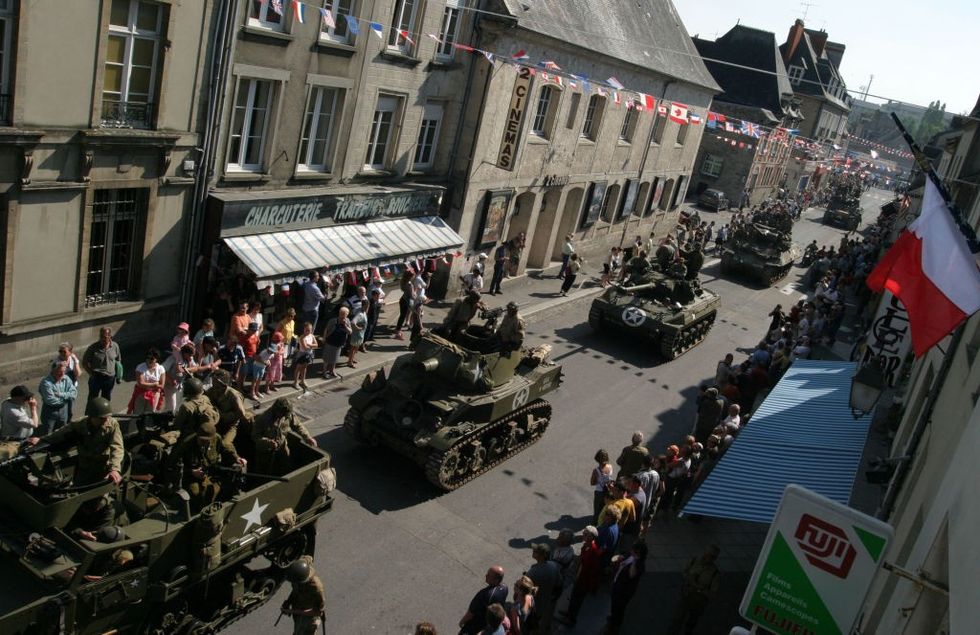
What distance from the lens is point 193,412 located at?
9.27 metres

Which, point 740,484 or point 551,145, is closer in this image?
point 740,484

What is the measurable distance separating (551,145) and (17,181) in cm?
1546

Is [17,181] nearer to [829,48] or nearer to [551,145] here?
[551,145]

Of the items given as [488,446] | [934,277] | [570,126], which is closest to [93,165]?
[488,446]

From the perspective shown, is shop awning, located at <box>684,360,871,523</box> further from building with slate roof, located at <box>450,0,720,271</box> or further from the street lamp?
building with slate roof, located at <box>450,0,720,271</box>

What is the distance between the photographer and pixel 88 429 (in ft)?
27.2

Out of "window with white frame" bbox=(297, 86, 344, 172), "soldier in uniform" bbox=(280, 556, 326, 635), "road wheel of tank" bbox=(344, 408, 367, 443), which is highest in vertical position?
"window with white frame" bbox=(297, 86, 344, 172)

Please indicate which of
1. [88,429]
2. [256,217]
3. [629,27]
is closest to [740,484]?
[88,429]

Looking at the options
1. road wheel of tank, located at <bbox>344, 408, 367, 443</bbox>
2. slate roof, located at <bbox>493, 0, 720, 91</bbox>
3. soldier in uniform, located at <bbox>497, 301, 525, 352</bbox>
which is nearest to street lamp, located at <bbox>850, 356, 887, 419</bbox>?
soldier in uniform, located at <bbox>497, 301, 525, 352</bbox>

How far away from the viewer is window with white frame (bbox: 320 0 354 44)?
53.6 feet

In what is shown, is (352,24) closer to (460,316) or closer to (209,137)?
(209,137)

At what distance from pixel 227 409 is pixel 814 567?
21.2 ft

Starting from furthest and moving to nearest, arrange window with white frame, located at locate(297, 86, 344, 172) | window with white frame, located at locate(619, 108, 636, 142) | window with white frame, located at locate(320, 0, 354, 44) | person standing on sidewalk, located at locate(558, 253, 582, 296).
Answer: window with white frame, located at locate(619, 108, 636, 142), person standing on sidewalk, located at locate(558, 253, 582, 296), window with white frame, located at locate(297, 86, 344, 172), window with white frame, located at locate(320, 0, 354, 44)

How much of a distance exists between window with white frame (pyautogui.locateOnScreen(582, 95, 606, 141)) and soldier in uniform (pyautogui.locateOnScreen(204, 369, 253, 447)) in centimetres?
1921
